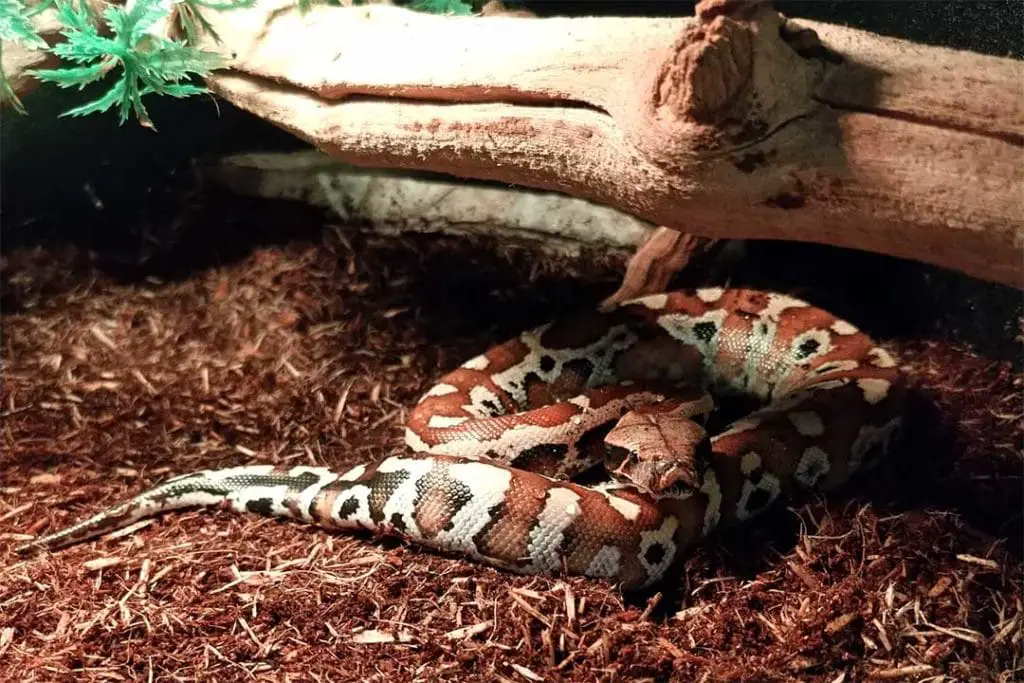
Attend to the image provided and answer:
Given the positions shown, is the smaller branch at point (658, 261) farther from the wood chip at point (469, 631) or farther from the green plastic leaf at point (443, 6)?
the wood chip at point (469, 631)

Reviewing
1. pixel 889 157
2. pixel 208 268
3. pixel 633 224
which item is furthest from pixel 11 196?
pixel 889 157

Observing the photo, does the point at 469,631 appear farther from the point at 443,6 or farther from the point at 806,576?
the point at 443,6

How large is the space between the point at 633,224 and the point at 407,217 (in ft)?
5.59

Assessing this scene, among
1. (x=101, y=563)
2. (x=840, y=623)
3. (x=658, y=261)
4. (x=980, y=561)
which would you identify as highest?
(x=658, y=261)

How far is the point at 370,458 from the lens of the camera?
187 inches

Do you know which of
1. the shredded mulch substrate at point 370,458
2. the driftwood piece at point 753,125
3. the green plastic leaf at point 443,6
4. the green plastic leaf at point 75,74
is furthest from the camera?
the green plastic leaf at point 443,6

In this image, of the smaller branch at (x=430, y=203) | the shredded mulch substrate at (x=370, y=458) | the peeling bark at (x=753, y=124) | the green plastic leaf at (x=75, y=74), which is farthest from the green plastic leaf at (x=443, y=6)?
the shredded mulch substrate at (x=370, y=458)

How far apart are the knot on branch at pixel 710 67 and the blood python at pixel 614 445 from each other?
5.78ft

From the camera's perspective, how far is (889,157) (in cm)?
263

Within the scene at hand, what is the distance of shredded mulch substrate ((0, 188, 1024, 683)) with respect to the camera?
343cm

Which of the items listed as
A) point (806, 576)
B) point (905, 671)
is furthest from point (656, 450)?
point (905, 671)

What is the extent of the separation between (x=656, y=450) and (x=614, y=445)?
29 centimetres

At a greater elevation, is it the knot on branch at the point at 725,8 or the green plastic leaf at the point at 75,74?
the knot on branch at the point at 725,8

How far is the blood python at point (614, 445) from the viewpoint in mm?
3867
